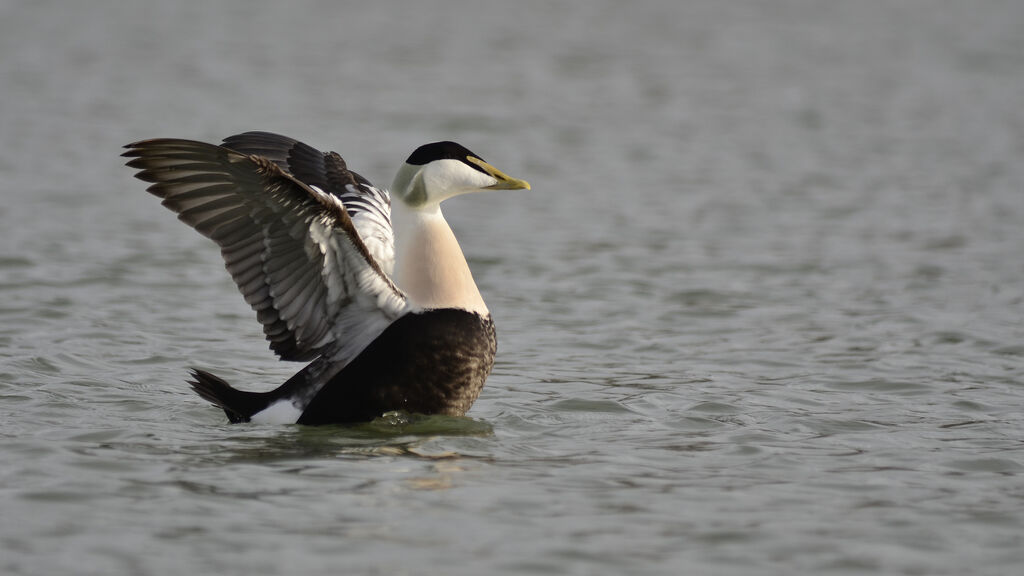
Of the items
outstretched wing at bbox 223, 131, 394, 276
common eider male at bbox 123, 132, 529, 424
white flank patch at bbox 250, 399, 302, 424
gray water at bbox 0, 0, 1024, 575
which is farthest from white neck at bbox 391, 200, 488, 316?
white flank patch at bbox 250, 399, 302, 424

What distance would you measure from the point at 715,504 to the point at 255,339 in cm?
436

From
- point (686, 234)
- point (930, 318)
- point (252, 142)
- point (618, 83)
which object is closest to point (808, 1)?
point (618, 83)

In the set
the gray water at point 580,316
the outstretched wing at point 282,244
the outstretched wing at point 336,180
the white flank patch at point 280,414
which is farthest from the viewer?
the outstretched wing at point 336,180

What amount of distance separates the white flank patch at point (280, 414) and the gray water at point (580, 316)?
65 millimetres

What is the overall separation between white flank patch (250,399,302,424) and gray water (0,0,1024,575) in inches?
2.5

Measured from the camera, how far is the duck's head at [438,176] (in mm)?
6605

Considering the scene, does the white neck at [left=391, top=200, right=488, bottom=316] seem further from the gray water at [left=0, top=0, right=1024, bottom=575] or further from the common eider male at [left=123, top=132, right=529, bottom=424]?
the gray water at [left=0, top=0, right=1024, bottom=575]

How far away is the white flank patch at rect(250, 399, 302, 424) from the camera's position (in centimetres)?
679

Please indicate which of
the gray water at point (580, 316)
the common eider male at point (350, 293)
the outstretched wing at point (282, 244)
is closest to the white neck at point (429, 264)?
the common eider male at point (350, 293)

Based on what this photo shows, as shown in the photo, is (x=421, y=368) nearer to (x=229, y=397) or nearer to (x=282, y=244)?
(x=282, y=244)

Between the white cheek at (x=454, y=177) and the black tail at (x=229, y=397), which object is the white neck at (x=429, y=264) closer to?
the white cheek at (x=454, y=177)

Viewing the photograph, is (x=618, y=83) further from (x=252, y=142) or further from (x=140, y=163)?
(x=140, y=163)

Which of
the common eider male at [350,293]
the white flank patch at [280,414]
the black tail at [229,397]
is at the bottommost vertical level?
the white flank patch at [280,414]

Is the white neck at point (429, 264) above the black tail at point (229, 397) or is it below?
above
